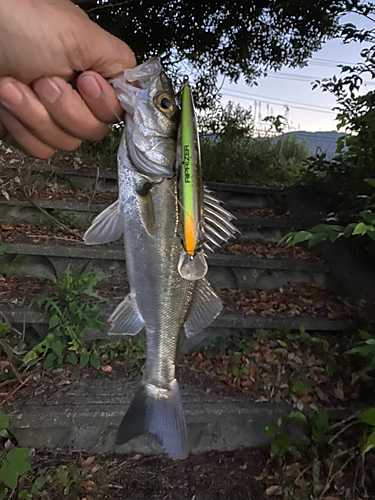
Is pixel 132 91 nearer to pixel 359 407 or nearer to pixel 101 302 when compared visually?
pixel 101 302

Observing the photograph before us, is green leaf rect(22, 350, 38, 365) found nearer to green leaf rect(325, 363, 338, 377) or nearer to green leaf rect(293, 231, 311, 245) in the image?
green leaf rect(293, 231, 311, 245)

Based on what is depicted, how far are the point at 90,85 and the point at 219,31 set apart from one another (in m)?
5.49

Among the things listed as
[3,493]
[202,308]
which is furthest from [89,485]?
[202,308]

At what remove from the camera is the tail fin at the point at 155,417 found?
49.1 inches

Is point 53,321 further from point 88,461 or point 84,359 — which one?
point 88,461

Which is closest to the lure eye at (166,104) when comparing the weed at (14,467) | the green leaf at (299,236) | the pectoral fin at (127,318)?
the pectoral fin at (127,318)

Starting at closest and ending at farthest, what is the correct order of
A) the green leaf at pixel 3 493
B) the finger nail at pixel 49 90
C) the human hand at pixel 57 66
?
the human hand at pixel 57 66 < the finger nail at pixel 49 90 < the green leaf at pixel 3 493

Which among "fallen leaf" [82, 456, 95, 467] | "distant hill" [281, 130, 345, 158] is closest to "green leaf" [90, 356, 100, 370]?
"fallen leaf" [82, 456, 95, 467]

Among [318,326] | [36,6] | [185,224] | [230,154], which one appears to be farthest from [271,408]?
[230,154]

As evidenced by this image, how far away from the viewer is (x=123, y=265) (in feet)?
11.3

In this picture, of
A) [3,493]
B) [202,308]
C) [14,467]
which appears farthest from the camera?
[3,493]

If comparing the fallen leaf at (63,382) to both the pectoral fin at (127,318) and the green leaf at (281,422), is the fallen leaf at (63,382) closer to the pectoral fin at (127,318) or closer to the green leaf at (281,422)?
the green leaf at (281,422)

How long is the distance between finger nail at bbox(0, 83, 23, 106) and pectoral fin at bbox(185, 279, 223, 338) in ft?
2.51

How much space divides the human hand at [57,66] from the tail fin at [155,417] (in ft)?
2.99
